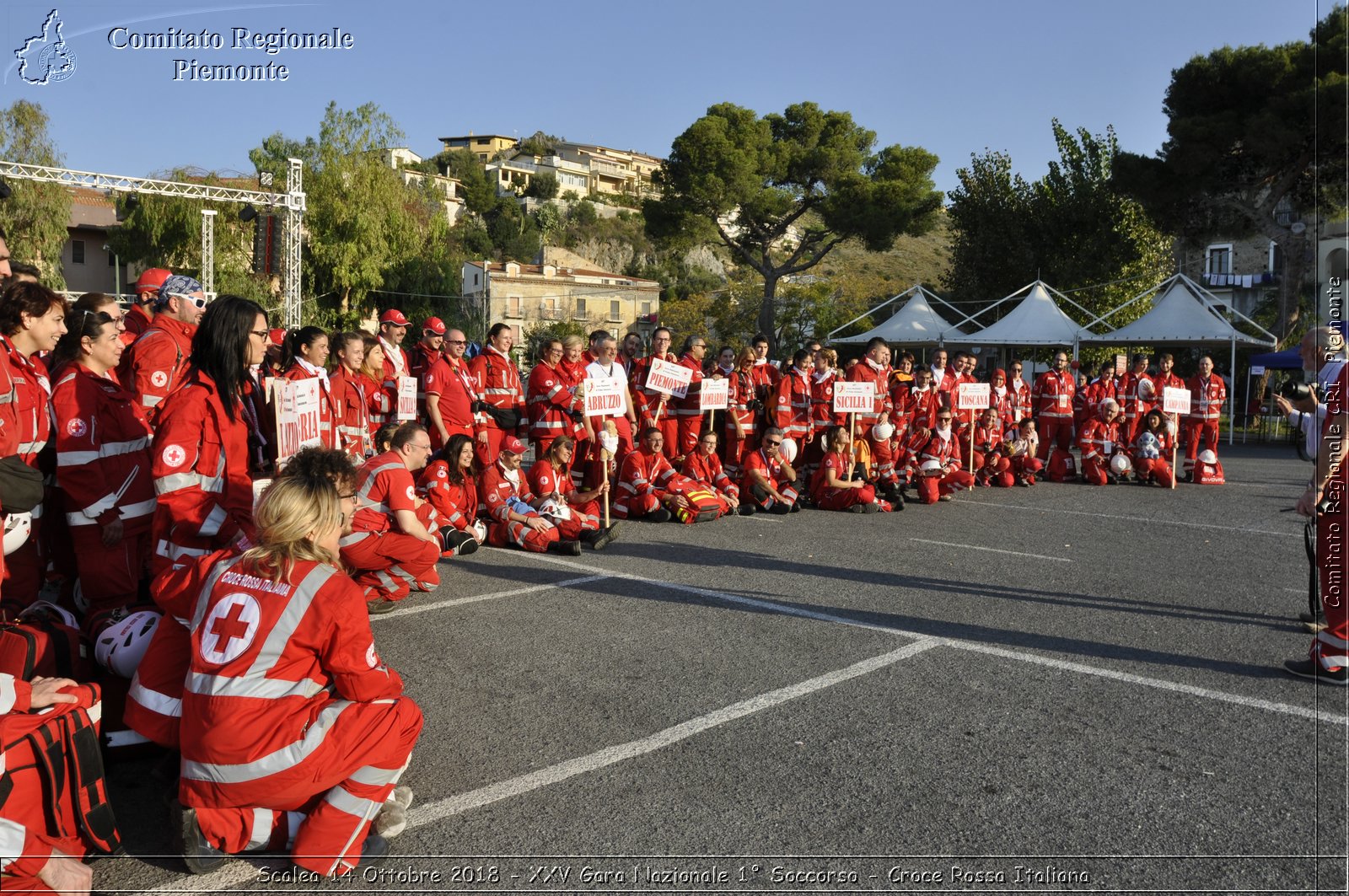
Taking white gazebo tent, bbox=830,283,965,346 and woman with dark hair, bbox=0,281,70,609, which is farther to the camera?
white gazebo tent, bbox=830,283,965,346

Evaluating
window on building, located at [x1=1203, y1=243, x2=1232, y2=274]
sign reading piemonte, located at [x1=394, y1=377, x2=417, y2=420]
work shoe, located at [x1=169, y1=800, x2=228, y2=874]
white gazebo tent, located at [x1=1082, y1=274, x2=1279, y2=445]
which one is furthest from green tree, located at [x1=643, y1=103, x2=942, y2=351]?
work shoe, located at [x1=169, y1=800, x2=228, y2=874]

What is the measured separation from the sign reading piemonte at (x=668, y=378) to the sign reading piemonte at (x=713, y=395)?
257 mm

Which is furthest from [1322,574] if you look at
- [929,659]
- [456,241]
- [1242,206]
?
[456,241]

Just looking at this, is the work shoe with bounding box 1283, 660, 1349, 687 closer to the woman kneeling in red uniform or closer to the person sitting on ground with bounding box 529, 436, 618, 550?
the woman kneeling in red uniform

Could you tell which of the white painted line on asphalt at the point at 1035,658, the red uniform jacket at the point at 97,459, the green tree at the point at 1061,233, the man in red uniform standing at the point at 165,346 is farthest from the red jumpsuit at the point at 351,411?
the green tree at the point at 1061,233

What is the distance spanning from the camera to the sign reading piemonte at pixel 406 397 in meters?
9.64

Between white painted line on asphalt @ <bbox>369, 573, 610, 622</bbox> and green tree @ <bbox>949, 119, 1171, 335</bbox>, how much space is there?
33.0 meters

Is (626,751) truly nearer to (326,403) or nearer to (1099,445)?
(326,403)

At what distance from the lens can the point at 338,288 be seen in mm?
40969

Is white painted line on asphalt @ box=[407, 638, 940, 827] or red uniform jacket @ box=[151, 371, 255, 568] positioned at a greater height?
red uniform jacket @ box=[151, 371, 255, 568]

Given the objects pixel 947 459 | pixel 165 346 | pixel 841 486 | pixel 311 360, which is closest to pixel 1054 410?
pixel 947 459

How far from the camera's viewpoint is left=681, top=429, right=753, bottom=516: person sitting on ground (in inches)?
445

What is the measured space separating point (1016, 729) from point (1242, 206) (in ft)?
99.9

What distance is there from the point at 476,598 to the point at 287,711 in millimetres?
3757
